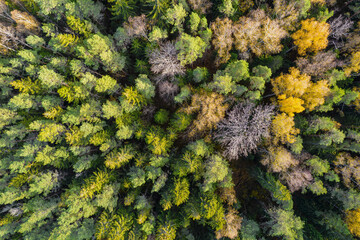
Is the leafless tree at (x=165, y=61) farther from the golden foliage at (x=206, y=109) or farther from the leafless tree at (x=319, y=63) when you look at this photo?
the leafless tree at (x=319, y=63)

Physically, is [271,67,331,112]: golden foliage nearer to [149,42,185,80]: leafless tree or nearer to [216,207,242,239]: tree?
[149,42,185,80]: leafless tree

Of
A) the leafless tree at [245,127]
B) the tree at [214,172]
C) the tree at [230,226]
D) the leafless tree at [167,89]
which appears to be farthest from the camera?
the leafless tree at [167,89]

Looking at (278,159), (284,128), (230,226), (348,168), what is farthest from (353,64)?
(230,226)

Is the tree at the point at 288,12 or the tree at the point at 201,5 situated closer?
the tree at the point at 201,5

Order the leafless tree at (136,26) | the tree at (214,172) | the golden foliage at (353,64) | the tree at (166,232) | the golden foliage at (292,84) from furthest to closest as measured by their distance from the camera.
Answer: the golden foliage at (353,64) → the golden foliage at (292,84) → the leafless tree at (136,26) → the tree at (214,172) → the tree at (166,232)

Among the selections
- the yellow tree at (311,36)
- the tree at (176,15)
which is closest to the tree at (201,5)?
the tree at (176,15)
